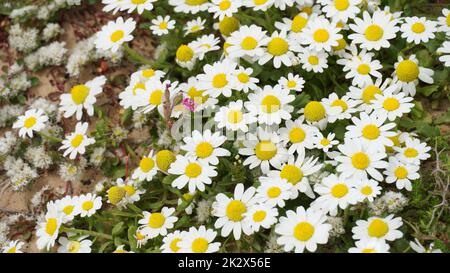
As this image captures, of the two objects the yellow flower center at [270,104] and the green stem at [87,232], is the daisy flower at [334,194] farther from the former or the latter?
the green stem at [87,232]

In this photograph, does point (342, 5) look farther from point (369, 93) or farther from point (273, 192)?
point (273, 192)

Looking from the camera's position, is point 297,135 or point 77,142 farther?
point 77,142

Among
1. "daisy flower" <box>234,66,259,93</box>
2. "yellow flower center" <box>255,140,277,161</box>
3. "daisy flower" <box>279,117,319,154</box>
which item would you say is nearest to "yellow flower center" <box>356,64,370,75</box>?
"daisy flower" <box>279,117,319,154</box>

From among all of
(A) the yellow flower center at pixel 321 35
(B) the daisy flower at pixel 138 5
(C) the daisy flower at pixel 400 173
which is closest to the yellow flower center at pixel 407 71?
(A) the yellow flower center at pixel 321 35

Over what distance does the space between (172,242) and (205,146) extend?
0.54 m

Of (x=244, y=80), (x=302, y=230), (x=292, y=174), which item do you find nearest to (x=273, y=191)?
(x=292, y=174)

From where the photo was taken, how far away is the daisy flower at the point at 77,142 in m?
3.61

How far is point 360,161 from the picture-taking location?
9.71 feet

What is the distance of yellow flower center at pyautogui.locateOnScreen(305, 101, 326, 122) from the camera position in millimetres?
3201

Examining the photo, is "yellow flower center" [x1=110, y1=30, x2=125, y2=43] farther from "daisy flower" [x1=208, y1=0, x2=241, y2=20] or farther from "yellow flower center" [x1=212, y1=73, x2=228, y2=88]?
"yellow flower center" [x1=212, y1=73, x2=228, y2=88]

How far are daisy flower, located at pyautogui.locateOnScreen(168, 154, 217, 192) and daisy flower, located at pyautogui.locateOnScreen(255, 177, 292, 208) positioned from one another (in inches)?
10.6

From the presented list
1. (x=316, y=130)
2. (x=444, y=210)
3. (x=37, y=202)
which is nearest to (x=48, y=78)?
(x=37, y=202)

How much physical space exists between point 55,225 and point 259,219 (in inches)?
45.1

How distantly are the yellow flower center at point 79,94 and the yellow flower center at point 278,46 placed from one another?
1229 millimetres
